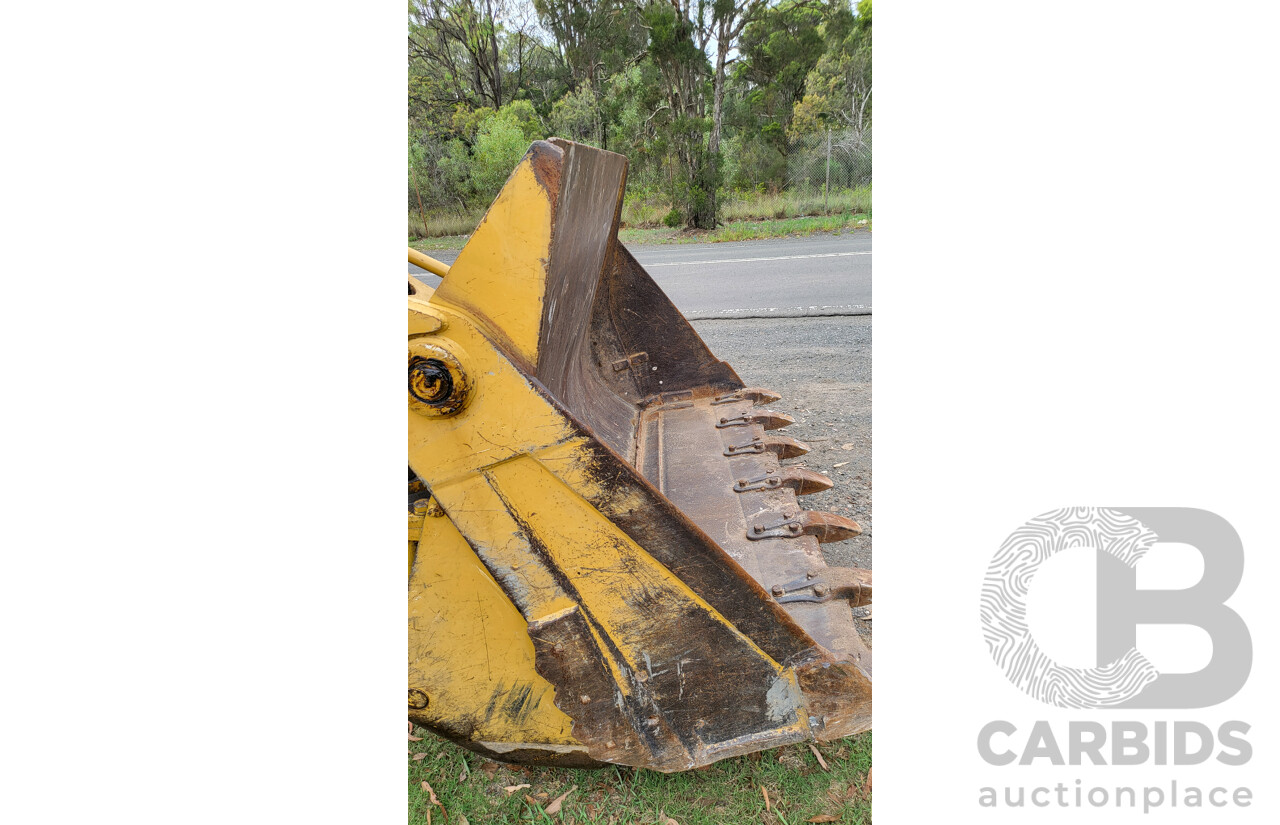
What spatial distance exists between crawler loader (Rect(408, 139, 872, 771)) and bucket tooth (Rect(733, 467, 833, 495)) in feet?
1.58

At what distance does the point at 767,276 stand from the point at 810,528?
4.90m

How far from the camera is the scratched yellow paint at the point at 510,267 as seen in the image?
4.06 feet

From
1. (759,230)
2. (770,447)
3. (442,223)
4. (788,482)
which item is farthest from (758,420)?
(759,230)

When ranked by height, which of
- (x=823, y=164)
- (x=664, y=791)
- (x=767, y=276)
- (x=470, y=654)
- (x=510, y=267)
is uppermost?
(x=823, y=164)

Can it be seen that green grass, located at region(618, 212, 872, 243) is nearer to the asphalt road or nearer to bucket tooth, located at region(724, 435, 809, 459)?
the asphalt road

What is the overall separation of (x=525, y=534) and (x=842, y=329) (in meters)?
4.60

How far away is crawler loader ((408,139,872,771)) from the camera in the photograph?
3.90 feet

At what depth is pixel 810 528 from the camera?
5.99 ft

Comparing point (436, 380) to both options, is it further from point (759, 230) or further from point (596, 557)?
point (759, 230)

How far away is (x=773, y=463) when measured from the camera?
225 centimetres

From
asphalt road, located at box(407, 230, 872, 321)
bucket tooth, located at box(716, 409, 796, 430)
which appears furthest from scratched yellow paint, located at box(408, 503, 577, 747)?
asphalt road, located at box(407, 230, 872, 321)

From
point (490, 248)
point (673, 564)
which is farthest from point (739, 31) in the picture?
point (673, 564)

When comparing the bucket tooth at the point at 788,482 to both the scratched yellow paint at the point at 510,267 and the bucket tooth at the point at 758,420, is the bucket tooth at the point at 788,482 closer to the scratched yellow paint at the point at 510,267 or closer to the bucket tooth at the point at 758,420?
the bucket tooth at the point at 758,420

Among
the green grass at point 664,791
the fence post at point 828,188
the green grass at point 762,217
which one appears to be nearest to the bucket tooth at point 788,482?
the green grass at point 664,791
